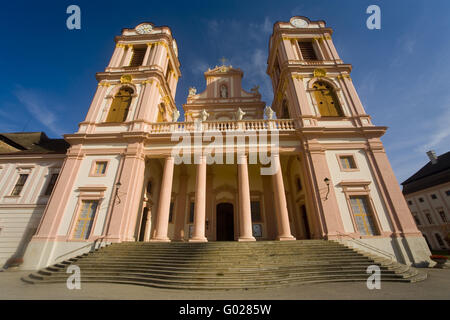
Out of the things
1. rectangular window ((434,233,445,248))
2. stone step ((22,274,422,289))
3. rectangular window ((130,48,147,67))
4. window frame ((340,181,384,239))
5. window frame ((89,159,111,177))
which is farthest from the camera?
rectangular window ((434,233,445,248))

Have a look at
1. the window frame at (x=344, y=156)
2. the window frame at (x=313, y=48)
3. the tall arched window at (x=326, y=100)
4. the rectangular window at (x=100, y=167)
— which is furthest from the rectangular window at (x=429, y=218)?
the rectangular window at (x=100, y=167)

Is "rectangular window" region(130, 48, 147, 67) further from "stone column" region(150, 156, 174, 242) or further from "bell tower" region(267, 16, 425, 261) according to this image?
"bell tower" region(267, 16, 425, 261)

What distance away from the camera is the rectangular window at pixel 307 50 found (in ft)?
61.6

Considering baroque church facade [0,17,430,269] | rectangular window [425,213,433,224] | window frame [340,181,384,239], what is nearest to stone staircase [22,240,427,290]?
baroque church facade [0,17,430,269]

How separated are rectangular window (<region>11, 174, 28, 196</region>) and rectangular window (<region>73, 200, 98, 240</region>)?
677cm

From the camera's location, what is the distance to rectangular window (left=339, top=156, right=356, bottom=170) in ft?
40.8

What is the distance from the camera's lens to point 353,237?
10.3 m

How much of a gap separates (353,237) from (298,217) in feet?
15.3

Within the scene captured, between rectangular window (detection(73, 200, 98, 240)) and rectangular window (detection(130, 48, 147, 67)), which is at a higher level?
rectangular window (detection(130, 48, 147, 67))

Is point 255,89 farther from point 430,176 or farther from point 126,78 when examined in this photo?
point 430,176

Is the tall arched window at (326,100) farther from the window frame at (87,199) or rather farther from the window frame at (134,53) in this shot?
the window frame at (87,199)

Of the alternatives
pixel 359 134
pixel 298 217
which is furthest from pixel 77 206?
pixel 359 134

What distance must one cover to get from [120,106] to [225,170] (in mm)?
10414
